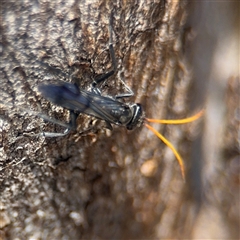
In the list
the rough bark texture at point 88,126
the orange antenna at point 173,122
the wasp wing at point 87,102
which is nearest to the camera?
the rough bark texture at point 88,126

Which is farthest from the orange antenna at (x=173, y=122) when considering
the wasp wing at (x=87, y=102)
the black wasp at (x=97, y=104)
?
the wasp wing at (x=87, y=102)

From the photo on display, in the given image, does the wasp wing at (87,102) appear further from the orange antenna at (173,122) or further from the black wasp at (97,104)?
the orange antenna at (173,122)

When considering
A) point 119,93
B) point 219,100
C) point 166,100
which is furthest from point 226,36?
point 119,93

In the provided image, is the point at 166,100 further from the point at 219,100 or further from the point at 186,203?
the point at 186,203

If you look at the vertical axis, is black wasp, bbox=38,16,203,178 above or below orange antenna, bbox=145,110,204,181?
above

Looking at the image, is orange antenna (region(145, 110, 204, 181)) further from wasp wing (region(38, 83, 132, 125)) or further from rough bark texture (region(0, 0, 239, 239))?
wasp wing (region(38, 83, 132, 125))

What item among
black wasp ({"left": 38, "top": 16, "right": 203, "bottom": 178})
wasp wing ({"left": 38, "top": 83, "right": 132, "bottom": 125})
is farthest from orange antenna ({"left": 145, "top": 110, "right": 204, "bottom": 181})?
wasp wing ({"left": 38, "top": 83, "right": 132, "bottom": 125})
